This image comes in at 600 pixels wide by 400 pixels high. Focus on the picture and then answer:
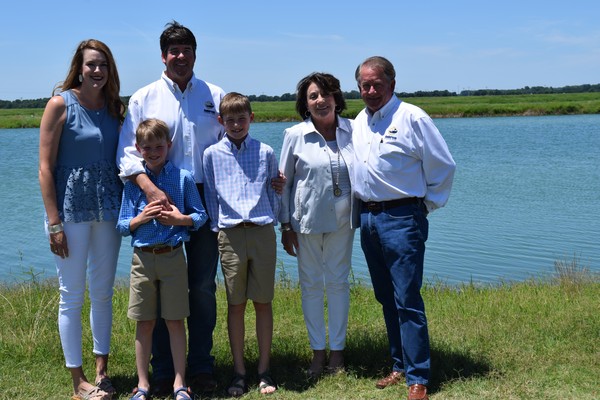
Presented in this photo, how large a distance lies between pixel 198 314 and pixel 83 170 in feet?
4.44

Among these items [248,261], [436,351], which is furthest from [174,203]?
[436,351]

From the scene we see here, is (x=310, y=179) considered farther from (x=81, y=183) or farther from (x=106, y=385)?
(x=106, y=385)

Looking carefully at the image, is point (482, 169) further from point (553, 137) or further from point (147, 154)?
point (147, 154)

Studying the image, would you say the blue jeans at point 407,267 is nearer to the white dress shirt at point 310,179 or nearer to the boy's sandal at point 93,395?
the white dress shirt at point 310,179

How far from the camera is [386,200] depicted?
15.8 ft

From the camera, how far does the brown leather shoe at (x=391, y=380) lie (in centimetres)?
504

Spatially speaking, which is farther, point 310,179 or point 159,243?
point 310,179

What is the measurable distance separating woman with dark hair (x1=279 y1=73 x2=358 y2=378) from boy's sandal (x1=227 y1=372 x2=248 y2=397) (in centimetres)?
54

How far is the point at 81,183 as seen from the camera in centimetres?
479

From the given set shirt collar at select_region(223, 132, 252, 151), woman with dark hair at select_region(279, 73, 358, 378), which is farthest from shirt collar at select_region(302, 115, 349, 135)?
shirt collar at select_region(223, 132, 252, 151)

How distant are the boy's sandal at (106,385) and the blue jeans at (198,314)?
0.32 metres

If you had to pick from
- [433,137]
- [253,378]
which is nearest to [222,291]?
[253,378]

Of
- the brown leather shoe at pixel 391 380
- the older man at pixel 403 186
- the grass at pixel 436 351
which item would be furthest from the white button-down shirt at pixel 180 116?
the brown leather shoe at pixel 391 380

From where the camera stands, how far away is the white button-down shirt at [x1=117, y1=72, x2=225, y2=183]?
4.96 metres
